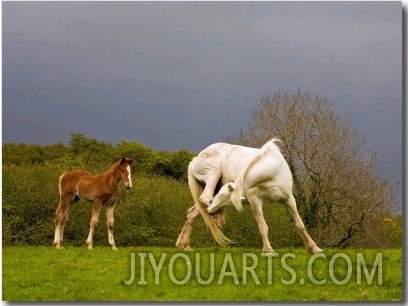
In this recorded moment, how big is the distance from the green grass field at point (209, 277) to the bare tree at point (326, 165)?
16.8 metres

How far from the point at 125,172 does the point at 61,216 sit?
6.85ft

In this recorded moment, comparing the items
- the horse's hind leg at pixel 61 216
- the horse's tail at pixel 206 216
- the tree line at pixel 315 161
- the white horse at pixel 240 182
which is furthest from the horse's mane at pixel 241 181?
the tree line at pixel 315 161

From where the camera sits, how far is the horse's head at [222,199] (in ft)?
41.3

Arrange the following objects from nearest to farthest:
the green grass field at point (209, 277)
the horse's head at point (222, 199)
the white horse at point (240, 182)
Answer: the green grass field at point (209, 277), the horse's head at point (222, 199), the white horse at point (240, 182)

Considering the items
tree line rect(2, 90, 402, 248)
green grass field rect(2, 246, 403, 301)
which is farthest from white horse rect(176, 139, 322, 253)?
tree line rect(2, 90, 402, 248)

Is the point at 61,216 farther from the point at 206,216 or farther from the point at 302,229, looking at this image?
the point at 302,229

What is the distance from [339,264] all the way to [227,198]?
7.09ft

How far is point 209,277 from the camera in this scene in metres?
11.6

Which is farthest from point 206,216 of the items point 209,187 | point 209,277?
point 209,277

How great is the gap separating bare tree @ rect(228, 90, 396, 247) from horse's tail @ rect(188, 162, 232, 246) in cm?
1547

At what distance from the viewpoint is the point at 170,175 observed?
100ft

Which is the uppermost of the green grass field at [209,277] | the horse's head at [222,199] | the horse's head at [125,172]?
the horse's head at [125,172]

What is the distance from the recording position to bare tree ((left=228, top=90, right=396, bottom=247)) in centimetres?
3012

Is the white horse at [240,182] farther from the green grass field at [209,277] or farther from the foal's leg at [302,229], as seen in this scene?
the green grass field at [209,277]
